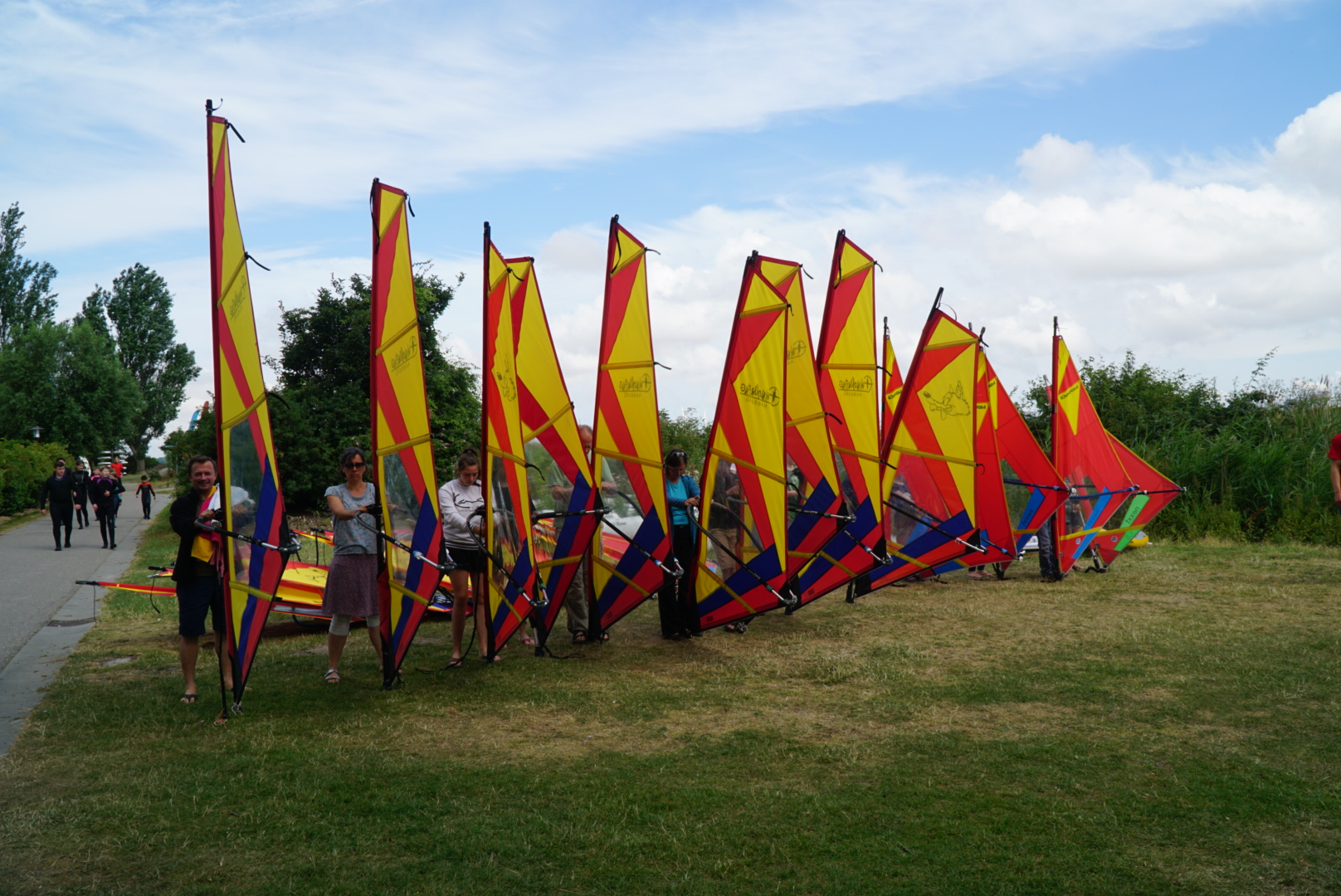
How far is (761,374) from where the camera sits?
7961 mm

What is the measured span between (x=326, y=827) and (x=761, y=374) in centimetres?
488

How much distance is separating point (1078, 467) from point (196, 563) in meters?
9.47

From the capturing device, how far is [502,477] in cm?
694

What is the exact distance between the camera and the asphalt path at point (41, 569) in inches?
370

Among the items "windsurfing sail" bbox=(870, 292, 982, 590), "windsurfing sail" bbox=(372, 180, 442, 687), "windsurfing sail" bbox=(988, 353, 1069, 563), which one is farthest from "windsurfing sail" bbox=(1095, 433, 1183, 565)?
"windsurfing sail" bbox=(372, 180, 442, 687)

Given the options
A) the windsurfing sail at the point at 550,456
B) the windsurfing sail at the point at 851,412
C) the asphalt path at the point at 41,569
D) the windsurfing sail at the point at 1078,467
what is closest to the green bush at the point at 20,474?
the asphalt path at the point at 41,569

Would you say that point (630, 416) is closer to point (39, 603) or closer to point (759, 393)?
point (759, 393)

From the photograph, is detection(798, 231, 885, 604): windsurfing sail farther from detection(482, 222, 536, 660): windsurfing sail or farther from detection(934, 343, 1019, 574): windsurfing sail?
detection(482, 222, 536, 660): windsurfing sail

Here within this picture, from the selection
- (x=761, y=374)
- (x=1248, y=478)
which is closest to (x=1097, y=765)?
(x=761, y=374)

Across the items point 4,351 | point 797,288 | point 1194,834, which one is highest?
point 4,351

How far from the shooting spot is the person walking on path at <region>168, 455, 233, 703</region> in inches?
243

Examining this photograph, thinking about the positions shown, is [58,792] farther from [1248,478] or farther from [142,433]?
[142,433]

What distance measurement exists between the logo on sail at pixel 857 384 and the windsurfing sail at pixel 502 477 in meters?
3.34

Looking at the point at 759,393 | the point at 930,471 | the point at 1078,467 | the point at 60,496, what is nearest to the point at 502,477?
the point at 759,393
